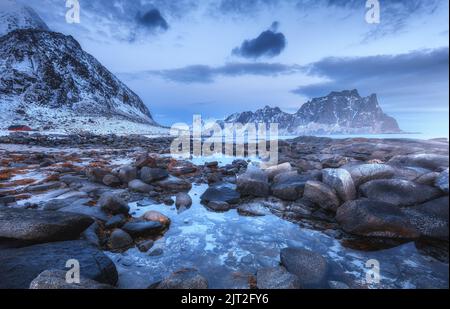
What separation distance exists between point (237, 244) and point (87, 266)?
2.93m

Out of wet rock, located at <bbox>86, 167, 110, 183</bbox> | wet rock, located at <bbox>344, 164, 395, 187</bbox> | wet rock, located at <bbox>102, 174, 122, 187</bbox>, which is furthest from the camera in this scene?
wet rock, located at <bbox>86, 167, 110, 183</bbox>

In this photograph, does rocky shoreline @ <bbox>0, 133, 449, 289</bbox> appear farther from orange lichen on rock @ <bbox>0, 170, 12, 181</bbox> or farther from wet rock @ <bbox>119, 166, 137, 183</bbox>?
orange lichen on rock @ <bbox>0, 170, 12, 181</bbox>

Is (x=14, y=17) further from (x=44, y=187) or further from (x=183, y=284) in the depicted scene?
(x=183, y=284)

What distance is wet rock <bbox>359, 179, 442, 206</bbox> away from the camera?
20.1ft

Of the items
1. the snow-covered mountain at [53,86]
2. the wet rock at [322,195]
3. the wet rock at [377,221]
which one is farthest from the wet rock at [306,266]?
the snow-covered mountain at [53,86]

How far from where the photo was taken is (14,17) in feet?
343

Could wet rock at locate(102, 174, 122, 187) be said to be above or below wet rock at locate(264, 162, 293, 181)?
below

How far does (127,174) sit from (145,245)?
5.60m

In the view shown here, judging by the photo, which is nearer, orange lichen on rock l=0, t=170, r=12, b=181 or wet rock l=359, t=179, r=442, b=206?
wet rock l=359, t=179, r=442, b=206

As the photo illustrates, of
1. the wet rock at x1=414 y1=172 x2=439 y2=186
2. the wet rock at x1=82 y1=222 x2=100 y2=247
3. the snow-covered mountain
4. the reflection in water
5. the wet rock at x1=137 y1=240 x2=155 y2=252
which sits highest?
the snow-covered mountain

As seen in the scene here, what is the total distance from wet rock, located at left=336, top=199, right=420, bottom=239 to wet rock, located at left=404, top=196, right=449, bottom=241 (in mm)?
179

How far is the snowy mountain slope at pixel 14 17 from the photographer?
9754cm

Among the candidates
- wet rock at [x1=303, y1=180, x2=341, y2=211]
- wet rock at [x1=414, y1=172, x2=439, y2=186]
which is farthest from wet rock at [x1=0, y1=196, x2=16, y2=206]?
Answer: wet rock at [x1=414, y1=172, x2=439, y2=186]
